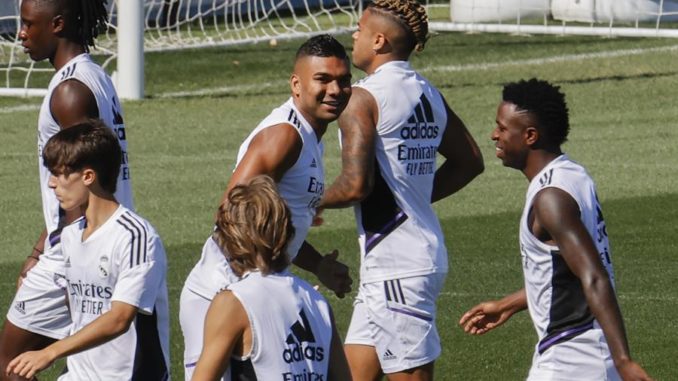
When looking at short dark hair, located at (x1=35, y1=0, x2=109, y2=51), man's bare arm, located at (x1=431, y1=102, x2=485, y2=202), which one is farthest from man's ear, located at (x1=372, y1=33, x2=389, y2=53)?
short dark hair, located at (x1=35, y1=0, x2=109, y2=51)

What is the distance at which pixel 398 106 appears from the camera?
7.86 metres

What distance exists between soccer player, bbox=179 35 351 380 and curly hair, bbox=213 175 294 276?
53.3 inches

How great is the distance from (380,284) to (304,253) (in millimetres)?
489

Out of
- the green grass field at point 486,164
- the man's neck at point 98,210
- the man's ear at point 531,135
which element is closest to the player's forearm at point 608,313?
the man's ear at point 531,135

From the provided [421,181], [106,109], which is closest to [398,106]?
[421,181]

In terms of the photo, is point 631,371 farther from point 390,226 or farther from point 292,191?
point 390,226

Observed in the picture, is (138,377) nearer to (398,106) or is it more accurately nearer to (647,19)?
(398,106)

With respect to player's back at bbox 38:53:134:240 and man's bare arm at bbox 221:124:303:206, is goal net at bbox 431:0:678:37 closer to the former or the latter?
player's back at bbox 38:53:134:240

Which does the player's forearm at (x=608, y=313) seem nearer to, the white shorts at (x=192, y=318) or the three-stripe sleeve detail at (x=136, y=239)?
the white shorts at (x=192, y=318)

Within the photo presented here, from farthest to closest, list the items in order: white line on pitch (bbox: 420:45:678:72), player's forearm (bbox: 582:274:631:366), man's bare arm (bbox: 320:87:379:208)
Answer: white line on pitch (bbox: 420:45:678:72) → man's bare arm (bbox: 320:87:379:208) → player's forearm (bbox: 582:274:631:366)

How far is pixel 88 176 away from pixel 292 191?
3.00 feet

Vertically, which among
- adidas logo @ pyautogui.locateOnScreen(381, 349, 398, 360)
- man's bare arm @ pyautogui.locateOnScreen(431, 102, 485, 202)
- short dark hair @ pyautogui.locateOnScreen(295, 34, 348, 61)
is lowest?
adidas logo @ pyautogui.locateOnScreen(381, 349, 398, 360)

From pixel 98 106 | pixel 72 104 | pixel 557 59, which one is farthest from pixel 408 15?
pixel 557 59

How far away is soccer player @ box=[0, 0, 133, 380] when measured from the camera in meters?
7.81
